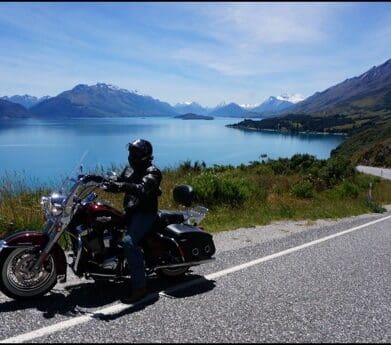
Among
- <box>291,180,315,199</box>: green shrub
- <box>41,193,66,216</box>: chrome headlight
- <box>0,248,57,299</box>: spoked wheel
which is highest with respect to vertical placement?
<box>41,193,66,216</box>: chrome headlight

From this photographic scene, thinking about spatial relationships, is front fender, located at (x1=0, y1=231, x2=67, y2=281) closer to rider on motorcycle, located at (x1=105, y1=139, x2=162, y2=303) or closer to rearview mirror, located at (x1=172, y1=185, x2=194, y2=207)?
rider on motorcycle, located at (x1=105, y1=139, x2=162, y2=303)

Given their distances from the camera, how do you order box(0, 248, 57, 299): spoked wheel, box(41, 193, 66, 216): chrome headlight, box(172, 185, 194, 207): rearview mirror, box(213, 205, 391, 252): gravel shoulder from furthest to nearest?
box(213, 205, 391, 252): gravel shoulder
box(172, 185, 194, 207): rearview mirror
box(41, 193, 66, 216): chrome headlight
box(0, 248, 57, 299): spoked wheel

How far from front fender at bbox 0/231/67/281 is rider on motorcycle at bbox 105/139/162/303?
74 cm

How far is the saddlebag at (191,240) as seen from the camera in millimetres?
5449

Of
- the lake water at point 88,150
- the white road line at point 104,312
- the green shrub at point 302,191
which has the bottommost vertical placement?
the lake water at point 88,150

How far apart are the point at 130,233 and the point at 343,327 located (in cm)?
243

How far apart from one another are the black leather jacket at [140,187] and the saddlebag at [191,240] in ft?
1.53

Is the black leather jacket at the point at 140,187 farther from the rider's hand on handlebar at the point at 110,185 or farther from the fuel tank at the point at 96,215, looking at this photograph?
the fuel tank at the point at 96,215

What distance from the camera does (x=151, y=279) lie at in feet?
18.6

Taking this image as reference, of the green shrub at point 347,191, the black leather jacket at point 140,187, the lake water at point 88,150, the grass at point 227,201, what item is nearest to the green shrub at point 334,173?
the green shrub at point 347,191

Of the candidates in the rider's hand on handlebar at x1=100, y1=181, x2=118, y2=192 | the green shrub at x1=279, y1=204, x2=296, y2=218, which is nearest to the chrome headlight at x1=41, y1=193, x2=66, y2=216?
the rider's hand on handlebar at x1=100, y1=181, x2=118, y2=192

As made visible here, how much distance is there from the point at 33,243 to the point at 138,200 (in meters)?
1.22

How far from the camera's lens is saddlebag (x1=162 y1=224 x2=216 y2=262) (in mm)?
5449

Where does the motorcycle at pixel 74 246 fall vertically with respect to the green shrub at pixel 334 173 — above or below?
above
